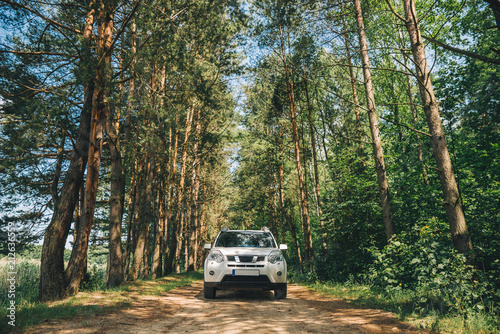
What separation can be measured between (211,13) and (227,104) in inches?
218

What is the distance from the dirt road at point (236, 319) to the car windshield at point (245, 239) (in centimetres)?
153

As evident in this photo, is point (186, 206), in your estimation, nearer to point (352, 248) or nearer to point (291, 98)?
point (291, 98)

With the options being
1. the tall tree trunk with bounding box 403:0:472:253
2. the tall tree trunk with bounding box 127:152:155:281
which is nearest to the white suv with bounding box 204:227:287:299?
the tall tree trunk with bounding box 403:0:472:253

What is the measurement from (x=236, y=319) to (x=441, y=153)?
4944 mm

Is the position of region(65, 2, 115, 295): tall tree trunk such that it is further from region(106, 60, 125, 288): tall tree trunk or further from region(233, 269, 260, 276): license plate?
region(233, 269, 260, 276): license plate

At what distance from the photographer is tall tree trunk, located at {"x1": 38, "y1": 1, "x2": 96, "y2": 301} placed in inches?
266

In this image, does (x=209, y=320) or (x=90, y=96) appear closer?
(x=209, y=320)

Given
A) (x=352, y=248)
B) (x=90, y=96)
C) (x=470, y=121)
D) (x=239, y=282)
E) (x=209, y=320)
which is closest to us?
(x=209, y=320)

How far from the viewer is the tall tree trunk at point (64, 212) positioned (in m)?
6.75

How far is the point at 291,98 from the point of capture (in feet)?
50.5

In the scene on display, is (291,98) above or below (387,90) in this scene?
below

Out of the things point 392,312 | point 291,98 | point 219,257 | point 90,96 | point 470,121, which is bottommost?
point 392,312

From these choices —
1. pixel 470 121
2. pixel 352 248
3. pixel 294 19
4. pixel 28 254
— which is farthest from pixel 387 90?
pixel 28 254

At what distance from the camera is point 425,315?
4.81m
